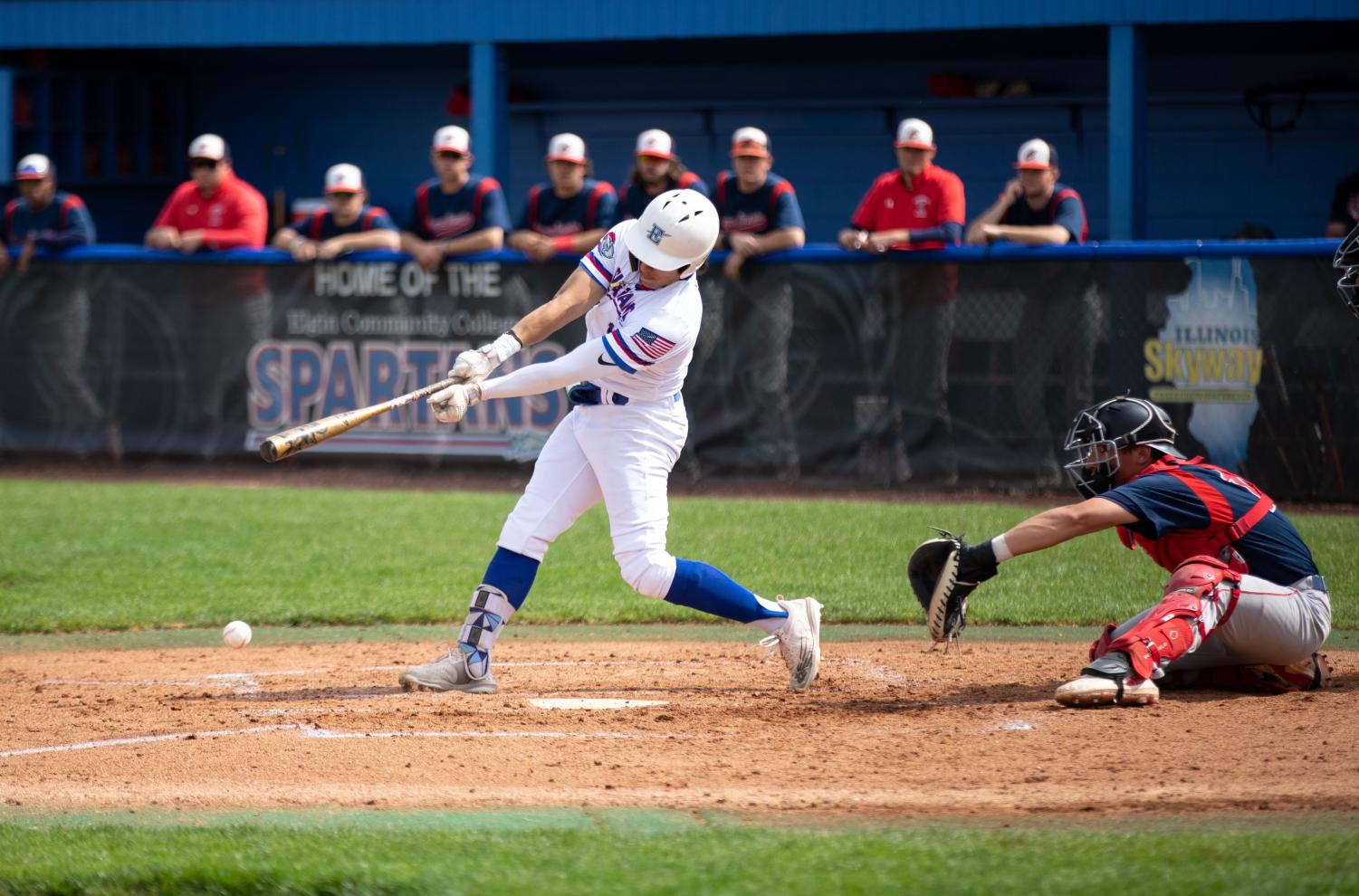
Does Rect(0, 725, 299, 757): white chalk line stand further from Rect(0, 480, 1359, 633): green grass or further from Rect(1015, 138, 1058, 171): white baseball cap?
Rect(1015, 138, 1058, 171): white baseball cap

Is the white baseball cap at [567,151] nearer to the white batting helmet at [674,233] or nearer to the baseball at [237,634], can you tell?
the baseball at [237,634]

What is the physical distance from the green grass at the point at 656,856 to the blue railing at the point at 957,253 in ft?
21.0

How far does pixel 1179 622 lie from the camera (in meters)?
5.34

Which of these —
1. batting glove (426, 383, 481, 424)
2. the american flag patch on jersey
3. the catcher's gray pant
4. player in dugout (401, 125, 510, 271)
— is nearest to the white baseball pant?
the american flag patch on jersey

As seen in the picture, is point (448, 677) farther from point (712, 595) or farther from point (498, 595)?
point (712, 595)

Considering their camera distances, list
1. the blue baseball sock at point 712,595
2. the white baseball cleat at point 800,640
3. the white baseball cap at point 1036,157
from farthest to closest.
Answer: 1. the white baseball cap at point 1036,157
2. the white baseball cleat at point 800,640
3. the blue baseball sock at point 712,595

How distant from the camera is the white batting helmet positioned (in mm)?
5371

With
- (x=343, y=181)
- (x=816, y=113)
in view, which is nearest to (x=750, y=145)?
(x=343, y=181)

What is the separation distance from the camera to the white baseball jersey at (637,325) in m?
5.36

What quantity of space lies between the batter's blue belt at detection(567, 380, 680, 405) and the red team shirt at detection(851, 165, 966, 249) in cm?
533

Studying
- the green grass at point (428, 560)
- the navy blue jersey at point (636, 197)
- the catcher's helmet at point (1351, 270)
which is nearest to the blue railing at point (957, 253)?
the navy blue jersey at point (636, 197)

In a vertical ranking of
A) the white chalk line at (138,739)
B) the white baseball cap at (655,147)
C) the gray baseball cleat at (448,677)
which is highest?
the white baseball cap at (655,147)

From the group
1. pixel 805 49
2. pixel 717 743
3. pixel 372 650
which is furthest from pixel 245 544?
Result: pixel 805 49

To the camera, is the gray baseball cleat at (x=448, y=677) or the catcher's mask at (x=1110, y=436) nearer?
the catcher's mask at (x=1110, y=436)
